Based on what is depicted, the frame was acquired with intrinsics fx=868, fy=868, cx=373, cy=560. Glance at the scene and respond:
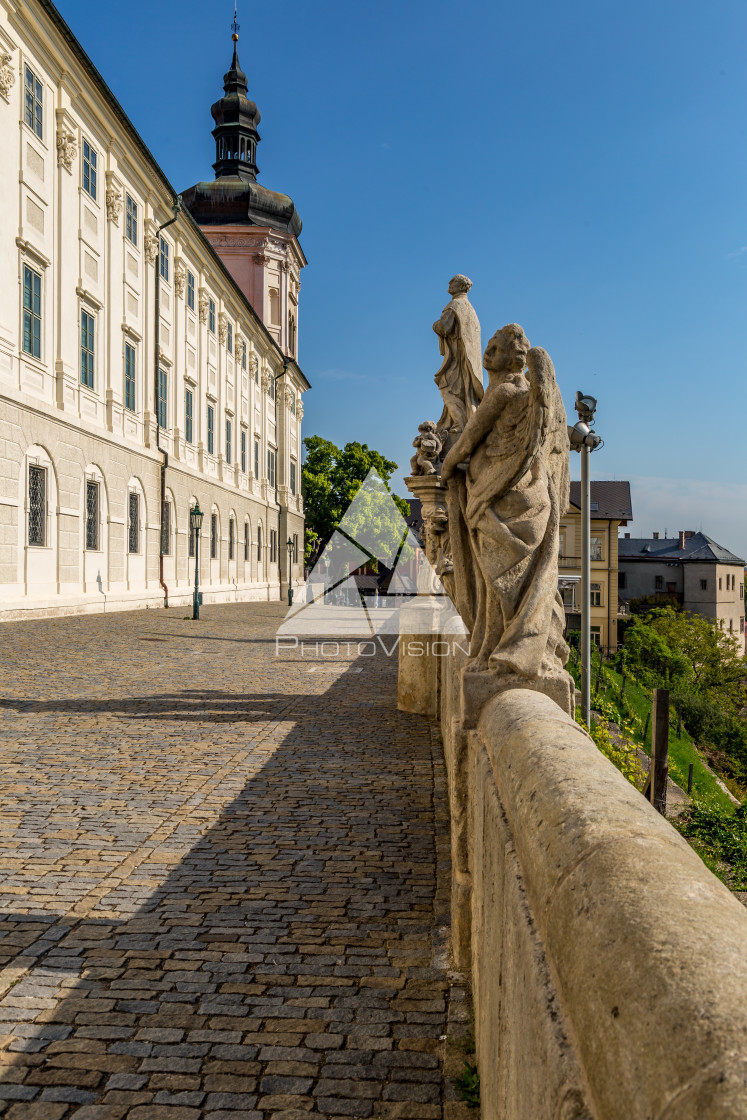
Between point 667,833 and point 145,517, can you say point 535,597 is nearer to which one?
point 667,833

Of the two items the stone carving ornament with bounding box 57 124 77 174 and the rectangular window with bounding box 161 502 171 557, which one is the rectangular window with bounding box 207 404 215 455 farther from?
the stone carving ornament with bounding box 57 124 77 174

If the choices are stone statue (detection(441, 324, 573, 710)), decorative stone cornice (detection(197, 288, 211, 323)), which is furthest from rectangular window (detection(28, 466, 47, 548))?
stone statue (detection(441, 324, 573, 710))

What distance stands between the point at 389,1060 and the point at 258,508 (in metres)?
46.4

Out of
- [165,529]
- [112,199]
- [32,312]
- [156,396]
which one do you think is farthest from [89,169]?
[165,529]

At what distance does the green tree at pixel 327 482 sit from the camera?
6316 cm

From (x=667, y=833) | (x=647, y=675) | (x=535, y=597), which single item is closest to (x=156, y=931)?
(x=535, y=597)

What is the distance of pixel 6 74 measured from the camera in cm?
1970

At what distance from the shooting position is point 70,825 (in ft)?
18.4

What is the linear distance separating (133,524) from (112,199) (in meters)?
9.95

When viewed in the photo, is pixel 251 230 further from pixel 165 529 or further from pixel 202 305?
pixel 165 529

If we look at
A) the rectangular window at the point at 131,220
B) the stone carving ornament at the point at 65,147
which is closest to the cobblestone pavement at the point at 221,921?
the stone carving ornament at the point at 65,147

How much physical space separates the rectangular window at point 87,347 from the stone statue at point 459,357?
1750 centimetres

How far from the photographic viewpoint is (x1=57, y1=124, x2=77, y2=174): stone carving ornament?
22.6 m

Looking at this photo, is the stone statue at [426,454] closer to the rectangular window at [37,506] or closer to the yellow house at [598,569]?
the rectangular window at [37,506]
